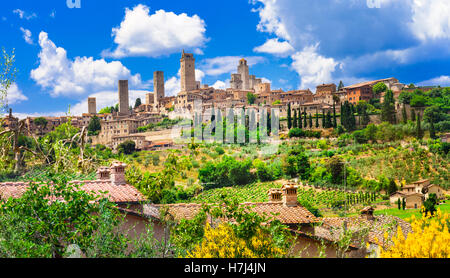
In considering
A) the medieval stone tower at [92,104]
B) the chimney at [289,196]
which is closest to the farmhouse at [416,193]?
the chimney at [289,196]

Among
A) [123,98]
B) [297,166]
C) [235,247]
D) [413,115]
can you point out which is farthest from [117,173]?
[123,98]

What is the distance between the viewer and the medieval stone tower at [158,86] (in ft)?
137

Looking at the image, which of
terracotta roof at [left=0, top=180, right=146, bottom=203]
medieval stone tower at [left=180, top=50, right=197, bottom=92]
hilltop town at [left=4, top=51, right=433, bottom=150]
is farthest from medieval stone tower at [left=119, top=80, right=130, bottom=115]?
terracotta roof at [left=0, top=180, right=146, bottom=203]

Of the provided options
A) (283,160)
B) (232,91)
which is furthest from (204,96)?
(283,160)

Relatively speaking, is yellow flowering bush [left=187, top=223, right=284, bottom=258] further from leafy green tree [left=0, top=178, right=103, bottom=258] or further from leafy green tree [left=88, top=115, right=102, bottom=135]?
leafy green tree [left=88, top=115, right=102, bottom=135]

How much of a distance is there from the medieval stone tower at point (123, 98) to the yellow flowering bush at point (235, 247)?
120ft

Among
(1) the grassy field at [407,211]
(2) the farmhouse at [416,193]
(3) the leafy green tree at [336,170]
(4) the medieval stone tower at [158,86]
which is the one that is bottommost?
(1) the grassy field at [407,211]

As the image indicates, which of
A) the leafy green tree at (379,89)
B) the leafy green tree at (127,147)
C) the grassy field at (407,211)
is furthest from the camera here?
the leafy green tree at (379,89)

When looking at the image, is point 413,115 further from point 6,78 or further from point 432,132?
point 6,78

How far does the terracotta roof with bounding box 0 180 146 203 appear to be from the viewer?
5.07m

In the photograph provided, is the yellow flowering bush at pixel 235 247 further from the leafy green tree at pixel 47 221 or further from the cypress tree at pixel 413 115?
the cypress tree at pixel 413 115

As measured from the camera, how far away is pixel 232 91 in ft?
134

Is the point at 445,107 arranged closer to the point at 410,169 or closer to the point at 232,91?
the point at 410,169
